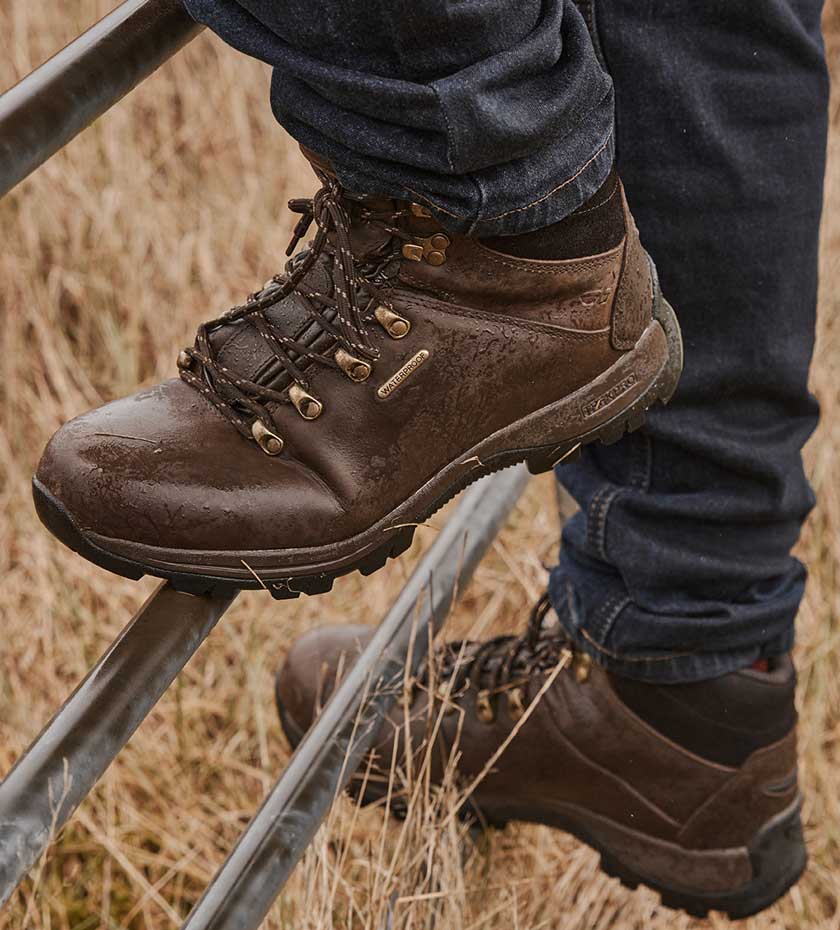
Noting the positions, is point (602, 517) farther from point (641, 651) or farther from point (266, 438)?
point (266, 438)

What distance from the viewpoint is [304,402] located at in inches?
30.3

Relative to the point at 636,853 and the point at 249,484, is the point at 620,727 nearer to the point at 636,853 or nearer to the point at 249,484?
the point at 636,853

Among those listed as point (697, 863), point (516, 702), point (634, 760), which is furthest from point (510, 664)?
point (697, 863)

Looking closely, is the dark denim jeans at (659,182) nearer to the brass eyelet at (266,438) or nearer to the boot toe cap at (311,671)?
the brass eyelet at (266,438)

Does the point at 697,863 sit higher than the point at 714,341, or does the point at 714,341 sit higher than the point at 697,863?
the point at 714,341

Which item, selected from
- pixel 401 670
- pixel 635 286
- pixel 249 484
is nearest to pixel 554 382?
pixel 635 286

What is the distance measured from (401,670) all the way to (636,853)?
293 millimetres

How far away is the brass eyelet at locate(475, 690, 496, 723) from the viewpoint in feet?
3.96

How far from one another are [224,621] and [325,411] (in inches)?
44.9

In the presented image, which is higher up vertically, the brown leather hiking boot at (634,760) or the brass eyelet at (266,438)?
the brass eyelet at (266,438)

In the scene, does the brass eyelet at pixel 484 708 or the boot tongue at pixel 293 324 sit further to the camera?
the brass eyelet at pixel 484 708

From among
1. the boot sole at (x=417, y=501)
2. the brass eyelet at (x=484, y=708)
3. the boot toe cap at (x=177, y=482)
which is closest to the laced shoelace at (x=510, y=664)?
the brass eyelet at (x=484, y=708)

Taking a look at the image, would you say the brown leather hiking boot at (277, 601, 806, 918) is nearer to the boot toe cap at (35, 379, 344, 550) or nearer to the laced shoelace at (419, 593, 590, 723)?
the laced shoelace at (419, 593, 590, 723)

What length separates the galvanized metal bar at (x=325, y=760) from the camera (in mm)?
961
